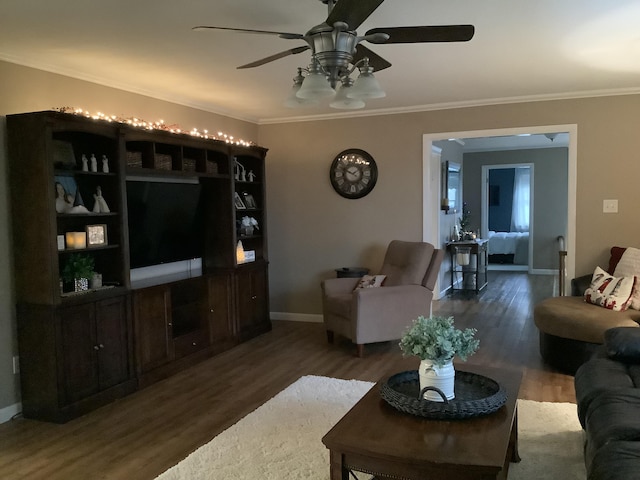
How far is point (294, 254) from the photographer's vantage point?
670 centimetres

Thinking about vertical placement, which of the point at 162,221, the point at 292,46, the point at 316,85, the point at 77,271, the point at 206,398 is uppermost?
the point at 292,46

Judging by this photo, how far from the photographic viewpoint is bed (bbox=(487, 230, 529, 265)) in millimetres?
11070

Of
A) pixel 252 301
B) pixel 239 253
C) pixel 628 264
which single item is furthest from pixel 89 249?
pixel 628 264

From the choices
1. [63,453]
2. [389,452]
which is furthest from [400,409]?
[63,453]

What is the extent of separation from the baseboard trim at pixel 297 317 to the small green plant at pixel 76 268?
3.15 m

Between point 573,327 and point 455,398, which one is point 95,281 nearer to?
point 455,398

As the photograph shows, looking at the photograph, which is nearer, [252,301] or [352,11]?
[352,11]

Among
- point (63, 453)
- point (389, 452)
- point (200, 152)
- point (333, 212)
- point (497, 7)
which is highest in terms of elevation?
point (497, 7)

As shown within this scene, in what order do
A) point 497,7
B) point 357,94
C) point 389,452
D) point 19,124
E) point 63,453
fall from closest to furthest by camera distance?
point 389,452 → point 357,94 → point 497,7 → point 63,453 → point 19,124

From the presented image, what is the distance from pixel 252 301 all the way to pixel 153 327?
151 cm

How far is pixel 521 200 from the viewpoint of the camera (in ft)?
38.3

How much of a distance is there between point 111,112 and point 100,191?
837 millimetres

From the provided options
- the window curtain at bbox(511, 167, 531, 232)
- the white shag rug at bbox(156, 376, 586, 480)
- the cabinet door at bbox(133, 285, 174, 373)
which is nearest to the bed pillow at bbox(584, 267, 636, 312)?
the white shag rug at bbox(156, 376, 586, 480)

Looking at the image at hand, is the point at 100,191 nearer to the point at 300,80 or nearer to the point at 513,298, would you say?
the point at 300,80
